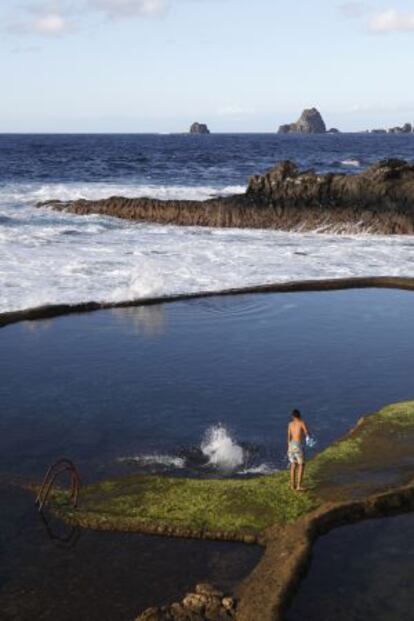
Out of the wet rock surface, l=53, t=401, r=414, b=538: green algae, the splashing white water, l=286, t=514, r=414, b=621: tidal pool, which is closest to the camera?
the wet rock surface

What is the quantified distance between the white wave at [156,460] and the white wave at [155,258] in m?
14.0

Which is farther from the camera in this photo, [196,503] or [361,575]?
[196,503]

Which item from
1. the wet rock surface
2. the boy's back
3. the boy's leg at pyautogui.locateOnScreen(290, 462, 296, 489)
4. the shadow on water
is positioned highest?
the boy's back

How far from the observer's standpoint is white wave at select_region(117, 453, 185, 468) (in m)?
16.9

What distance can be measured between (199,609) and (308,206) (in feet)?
155

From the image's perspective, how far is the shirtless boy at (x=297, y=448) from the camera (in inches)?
601

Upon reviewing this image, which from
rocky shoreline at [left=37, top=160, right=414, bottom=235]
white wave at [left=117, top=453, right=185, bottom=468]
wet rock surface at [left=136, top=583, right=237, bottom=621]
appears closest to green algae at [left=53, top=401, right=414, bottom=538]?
white wave at [left=117, top=453, right=185, bottom=468]

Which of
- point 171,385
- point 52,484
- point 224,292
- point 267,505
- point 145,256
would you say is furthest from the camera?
point 145,256

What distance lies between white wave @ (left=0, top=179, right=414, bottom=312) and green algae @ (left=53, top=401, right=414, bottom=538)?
1574cm

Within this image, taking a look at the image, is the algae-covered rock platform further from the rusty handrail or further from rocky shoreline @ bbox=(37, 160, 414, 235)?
rocky shoreline @ bbox=(37, 160, 414, 235)

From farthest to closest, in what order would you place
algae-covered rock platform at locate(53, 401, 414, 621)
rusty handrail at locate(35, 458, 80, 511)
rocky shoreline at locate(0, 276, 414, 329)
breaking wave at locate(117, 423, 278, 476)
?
1. rocky shoreline at locate(0, 276, 414, 329)
2. breaking wave at locate(117, 423, 278, 476)
3. rusty handrail at locate(35, 458, 80, 511)
4. algae-covered rock platform at locate(53, 401, 414, 621)

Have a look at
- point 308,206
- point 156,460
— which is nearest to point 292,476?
point 156,460

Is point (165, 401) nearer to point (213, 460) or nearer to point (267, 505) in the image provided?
point (213, 460)

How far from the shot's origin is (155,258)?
41.4m
